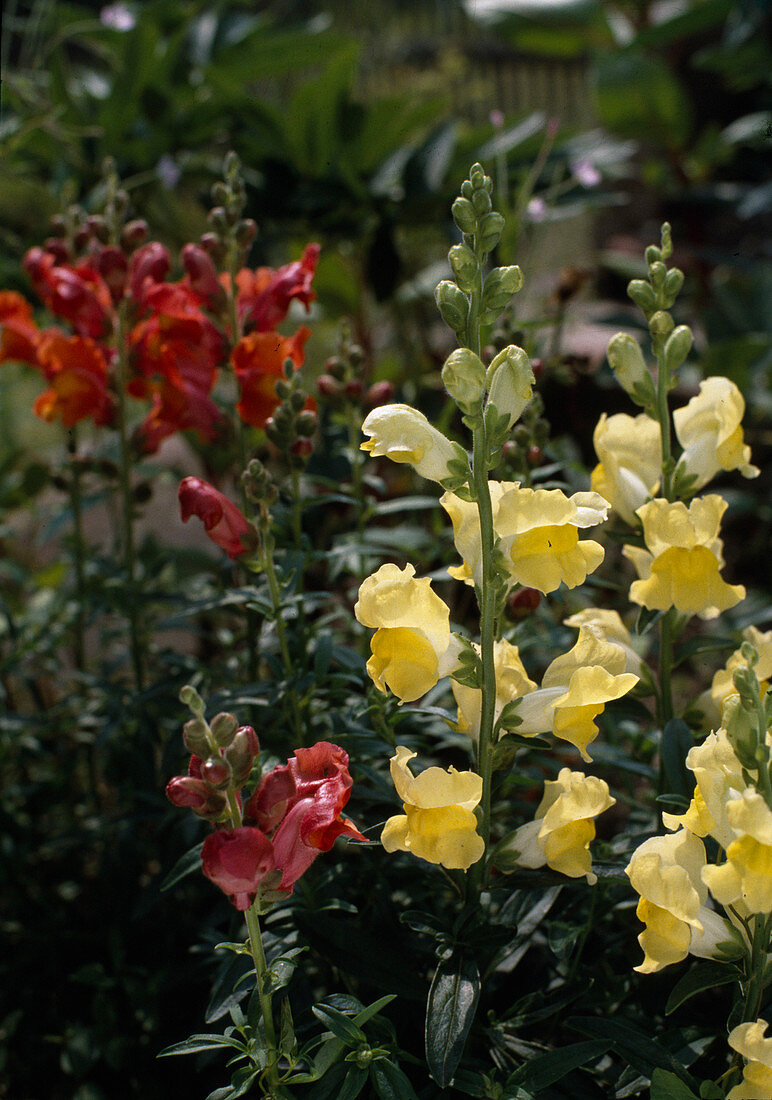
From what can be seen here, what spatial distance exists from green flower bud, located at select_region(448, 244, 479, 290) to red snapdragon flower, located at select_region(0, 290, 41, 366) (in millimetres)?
1063

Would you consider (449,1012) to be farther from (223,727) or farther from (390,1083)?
(223,727)

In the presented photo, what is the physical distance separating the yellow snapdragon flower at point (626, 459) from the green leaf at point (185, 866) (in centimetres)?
64

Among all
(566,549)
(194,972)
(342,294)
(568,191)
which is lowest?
(194,972)

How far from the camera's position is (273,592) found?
3.75ft

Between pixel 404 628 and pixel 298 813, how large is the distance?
0.66 ft

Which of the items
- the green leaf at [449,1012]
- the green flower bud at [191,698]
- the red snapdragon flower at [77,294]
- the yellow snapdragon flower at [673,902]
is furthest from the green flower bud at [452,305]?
the red snapdragon flower at [77,294]

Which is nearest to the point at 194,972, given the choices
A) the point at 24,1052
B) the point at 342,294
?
the point at 24,1052

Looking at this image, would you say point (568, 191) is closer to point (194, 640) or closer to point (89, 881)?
point (194, 640)

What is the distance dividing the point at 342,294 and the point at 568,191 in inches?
28.9

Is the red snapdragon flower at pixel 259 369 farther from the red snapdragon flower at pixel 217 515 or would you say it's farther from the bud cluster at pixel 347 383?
the red snapdragon flower at pixel 217 515

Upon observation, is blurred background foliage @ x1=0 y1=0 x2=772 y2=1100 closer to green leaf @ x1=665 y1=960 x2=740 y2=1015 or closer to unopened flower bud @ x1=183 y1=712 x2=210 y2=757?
green leaf @ x1=665 y1=960 x2=740 y2=1015

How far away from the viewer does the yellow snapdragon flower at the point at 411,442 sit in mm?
905

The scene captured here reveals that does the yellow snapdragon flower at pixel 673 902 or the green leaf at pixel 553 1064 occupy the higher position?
the yellow snapdragon flower at pixel 673 902

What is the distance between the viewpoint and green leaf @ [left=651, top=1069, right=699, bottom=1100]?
817 millimetres
